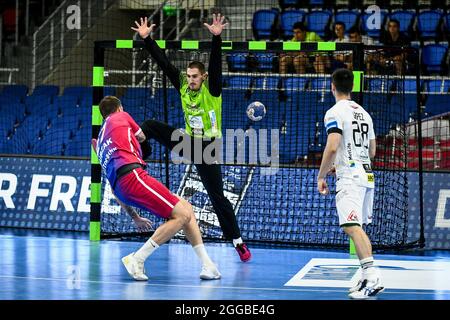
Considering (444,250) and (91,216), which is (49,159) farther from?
(444,250)

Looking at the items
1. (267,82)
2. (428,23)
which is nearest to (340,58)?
(267,82)

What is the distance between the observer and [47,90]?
22.4 meters

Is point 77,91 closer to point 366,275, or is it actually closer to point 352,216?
point 352,216

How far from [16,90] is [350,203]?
14.2 meters

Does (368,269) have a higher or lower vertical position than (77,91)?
lower

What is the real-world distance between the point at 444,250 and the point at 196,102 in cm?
438

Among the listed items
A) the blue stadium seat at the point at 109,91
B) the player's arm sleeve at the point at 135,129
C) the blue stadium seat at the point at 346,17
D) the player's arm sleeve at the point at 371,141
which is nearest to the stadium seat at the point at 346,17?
the blue stadium seat at the point at 346,17

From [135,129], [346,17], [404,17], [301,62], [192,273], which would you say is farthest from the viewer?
[346,17]

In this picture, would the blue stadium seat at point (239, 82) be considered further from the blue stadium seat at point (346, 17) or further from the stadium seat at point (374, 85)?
the blue stadium seat at point (346, 17)

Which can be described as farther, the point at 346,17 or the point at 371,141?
the point at 346,17

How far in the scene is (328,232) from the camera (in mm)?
15008

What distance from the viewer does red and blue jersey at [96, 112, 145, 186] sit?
1101 cm

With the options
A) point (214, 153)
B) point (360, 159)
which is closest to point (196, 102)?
point (214, 153)

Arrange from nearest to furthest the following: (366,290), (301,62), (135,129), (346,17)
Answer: (366,290) → (135,129) → (301,62) → (346,17)
